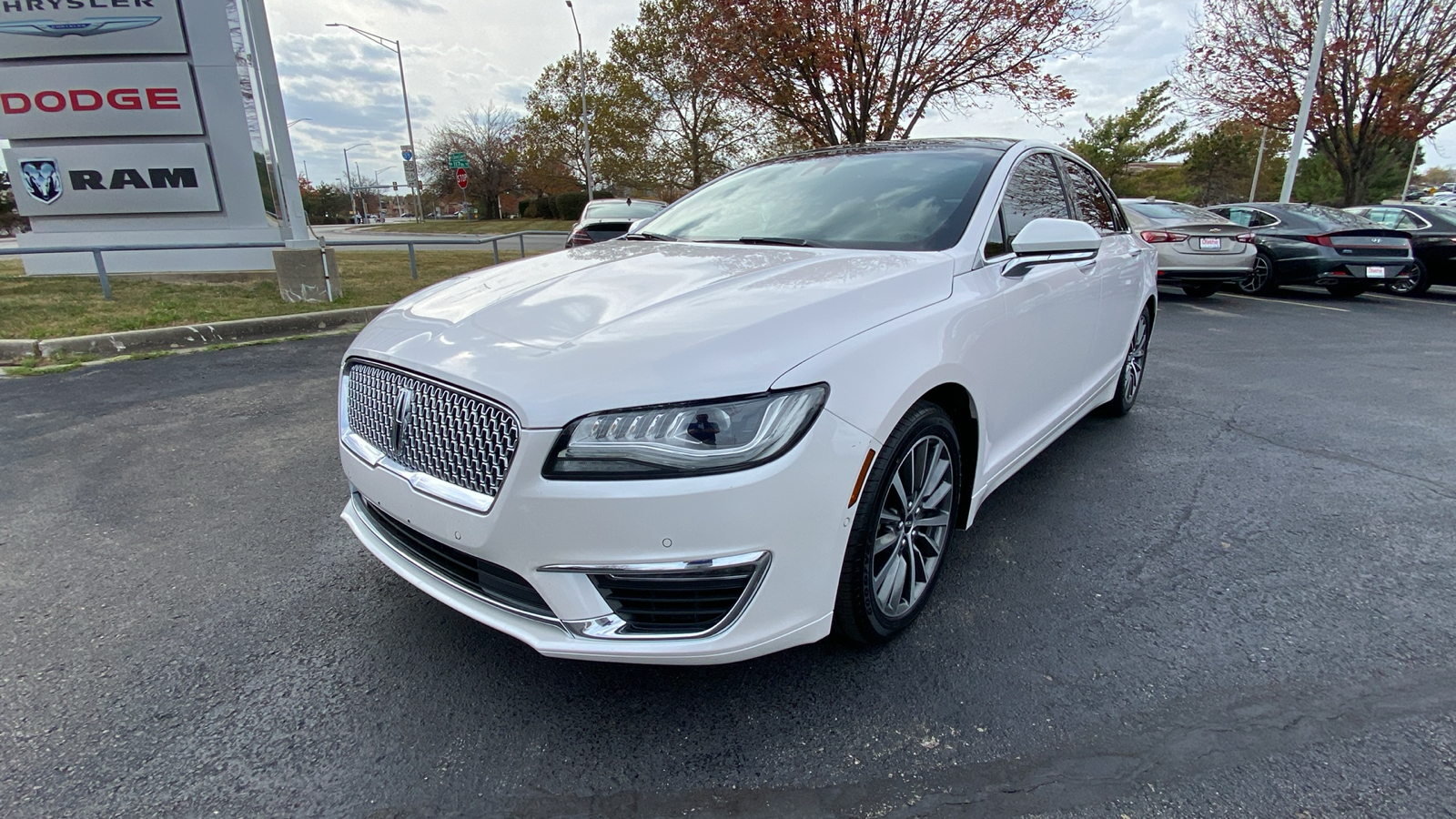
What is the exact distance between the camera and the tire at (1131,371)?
4.45 metres

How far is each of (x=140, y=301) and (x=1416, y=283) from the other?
18.0 m

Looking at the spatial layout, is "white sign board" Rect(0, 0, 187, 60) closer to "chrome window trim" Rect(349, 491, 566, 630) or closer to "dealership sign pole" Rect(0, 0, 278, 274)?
"dealership sign pole" Rect(0, 0, 278, 274)

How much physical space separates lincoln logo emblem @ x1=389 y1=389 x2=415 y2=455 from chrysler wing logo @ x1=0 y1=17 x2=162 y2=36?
1204cm

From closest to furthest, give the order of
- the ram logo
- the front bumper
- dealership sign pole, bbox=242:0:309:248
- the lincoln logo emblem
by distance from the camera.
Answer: the front bumper → the lincoln logo emblem → dealership sign pole, bbox=242:0:309:248 → the ram logo

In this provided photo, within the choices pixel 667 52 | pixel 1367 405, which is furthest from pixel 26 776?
pixel 667 52

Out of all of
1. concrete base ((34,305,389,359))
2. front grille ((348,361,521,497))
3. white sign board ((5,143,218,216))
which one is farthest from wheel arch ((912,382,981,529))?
white sign board ((5,143,218,216))

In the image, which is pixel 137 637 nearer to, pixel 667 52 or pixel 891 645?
pixel 891 645

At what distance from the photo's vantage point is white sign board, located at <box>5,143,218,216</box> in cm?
1041

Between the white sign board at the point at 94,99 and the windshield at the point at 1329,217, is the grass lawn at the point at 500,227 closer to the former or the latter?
the white sign board at the point at 94,99

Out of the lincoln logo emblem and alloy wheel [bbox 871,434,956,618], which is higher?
the lincoln logo emblem

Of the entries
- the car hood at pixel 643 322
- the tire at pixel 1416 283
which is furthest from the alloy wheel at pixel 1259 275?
the car hood at pixel 643 322

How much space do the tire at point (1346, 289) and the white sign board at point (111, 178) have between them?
56.7 feet

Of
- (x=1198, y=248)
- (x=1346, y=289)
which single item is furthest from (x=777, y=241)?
(x=1346, y=289)

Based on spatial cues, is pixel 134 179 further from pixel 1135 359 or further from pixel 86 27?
pixel 1135 359
